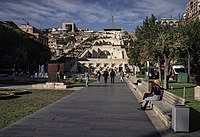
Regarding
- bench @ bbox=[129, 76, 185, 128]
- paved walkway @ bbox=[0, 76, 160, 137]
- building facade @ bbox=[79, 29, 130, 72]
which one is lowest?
paved walkway @ bbox=[0, 76, 160, 137]

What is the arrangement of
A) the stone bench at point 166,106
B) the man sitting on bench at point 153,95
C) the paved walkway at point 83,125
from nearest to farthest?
the paved walkway at point 83,125 → the stone bench at point 166,106 → the man sitting on bench at point 153,95

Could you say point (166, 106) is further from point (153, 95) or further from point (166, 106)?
point (153, 95)

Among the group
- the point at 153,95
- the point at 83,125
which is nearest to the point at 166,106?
the point at 153,95

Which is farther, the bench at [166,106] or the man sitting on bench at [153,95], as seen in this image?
the man sitting on bench at [153,95]

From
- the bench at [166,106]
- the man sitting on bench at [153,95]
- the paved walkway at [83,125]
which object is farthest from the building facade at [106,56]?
the paved walkway at [83,125]

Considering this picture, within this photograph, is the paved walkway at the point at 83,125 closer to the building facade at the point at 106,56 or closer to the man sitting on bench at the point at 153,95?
the man sitting on bench at the point at 153,95

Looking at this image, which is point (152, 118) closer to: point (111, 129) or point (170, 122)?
point (170, 122)

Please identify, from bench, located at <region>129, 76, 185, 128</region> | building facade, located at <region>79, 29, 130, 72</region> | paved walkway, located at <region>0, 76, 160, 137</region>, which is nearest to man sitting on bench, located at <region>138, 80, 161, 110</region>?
bench, located at <region>129, 76, 185, 128</region>

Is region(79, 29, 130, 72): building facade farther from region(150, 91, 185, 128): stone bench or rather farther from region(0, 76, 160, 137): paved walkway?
region(0, 76, 160, 137): paved walkway

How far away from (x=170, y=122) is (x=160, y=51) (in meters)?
14.1

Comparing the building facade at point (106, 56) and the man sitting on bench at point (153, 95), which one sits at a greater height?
the building facade at point (106, 56)

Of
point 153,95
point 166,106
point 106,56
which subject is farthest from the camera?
point 106,56

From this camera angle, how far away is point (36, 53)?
66.9 meters

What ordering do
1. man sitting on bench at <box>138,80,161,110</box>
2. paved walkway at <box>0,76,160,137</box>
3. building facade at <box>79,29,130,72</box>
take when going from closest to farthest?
1. paved walkway at <box>0,76,160,137</box>
2. man sitting on bench at <box>138,80,161,110</box>
3. building facade at <box>79,29,130,72</box>
